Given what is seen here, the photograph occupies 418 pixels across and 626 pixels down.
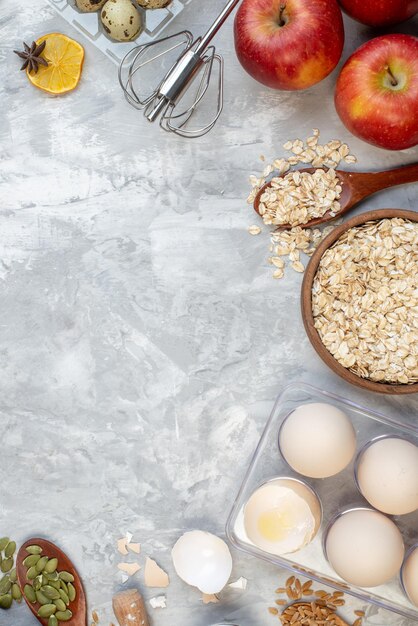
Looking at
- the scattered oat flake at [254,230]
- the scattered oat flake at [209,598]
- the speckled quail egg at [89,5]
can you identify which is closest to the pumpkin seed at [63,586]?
the scattered oat flake at [209,598]

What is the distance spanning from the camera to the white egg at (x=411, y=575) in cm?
104

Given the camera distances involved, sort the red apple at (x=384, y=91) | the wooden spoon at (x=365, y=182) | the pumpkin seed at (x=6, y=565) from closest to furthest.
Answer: the red apple at (x=384, y=91), the wooden spoon at (x=365, y=182), the pumpkin seed at (x=6, y=565)

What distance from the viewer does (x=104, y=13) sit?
111cm

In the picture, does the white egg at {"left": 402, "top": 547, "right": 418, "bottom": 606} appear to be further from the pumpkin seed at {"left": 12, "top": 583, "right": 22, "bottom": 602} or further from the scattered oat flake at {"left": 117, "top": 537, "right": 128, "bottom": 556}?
the pumpkin seed at {"left": 12, "top": 583, "right": 22, "bottom": 602}

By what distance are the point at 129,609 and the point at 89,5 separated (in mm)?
891

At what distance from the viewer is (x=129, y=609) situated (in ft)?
3.74

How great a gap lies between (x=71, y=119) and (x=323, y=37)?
1.32ft

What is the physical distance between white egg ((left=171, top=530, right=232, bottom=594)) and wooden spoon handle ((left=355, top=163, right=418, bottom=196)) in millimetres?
560

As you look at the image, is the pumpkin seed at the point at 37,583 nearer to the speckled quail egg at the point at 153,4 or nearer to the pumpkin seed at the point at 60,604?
the pumpkin seed at the point at 60,604

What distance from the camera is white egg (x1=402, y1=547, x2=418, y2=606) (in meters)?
1.04

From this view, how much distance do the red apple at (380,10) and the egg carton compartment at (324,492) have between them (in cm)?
52

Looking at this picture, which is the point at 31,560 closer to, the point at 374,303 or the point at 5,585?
the point at 5,585

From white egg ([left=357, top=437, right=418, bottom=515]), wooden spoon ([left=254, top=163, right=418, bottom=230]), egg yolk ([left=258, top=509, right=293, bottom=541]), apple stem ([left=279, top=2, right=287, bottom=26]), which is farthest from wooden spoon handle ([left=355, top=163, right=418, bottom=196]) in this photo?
egg yolk ([left=258, top=509, right=293, bottom=541])

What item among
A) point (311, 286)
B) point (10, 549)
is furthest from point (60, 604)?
point (311, 286)
